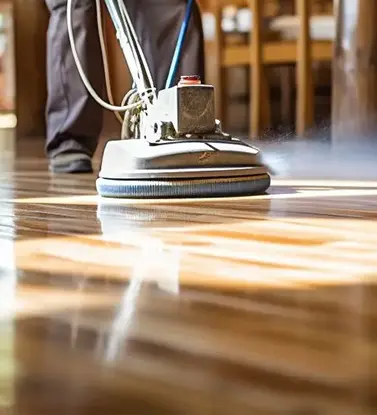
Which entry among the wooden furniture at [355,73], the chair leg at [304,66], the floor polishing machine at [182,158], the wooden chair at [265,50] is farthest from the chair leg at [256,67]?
the floor polishing machine at [182,158]

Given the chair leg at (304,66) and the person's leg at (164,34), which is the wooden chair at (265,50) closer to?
the chair leg at (304,66)

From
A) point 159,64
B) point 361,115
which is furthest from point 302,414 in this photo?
point 361,115

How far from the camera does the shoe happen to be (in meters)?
2.07

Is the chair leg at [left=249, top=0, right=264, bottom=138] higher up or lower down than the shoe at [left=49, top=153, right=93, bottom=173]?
higher up

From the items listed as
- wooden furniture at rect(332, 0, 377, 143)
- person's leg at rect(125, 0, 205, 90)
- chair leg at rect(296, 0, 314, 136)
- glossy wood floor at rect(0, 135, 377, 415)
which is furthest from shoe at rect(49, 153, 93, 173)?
chair leg at rect(296, 0, 314, 136)

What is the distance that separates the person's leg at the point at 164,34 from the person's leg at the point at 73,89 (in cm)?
12

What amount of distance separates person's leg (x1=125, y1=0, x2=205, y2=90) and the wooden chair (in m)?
1.40

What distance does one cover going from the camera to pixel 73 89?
2.11 metres

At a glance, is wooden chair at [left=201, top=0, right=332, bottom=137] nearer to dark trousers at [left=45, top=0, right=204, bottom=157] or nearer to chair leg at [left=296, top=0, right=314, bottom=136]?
chair leg at [left=296, top=0, right=314, bottom=136]

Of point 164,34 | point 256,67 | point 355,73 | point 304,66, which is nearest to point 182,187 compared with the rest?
point 164,34

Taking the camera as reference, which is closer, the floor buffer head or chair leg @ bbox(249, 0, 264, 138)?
the floor buffer head

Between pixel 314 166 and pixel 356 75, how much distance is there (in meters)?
0.65

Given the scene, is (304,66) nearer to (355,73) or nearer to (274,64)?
(274,64)

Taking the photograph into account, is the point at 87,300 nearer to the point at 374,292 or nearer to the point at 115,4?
the point at 374,292
